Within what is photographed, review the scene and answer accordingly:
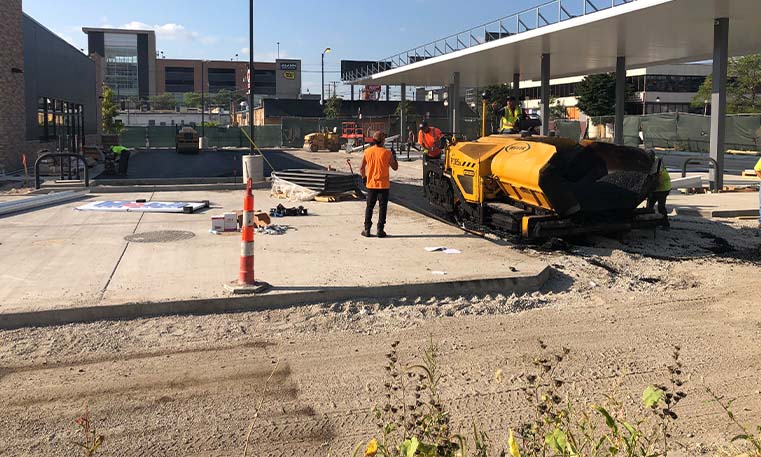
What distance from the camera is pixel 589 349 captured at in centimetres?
599

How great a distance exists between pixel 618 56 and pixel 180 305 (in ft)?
99.6

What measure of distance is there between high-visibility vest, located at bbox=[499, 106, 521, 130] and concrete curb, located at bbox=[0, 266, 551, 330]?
5395mm

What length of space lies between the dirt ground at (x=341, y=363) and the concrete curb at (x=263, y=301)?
0.50ft

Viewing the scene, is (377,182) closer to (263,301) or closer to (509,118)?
(509,118)

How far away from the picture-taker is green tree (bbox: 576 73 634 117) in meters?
75.2

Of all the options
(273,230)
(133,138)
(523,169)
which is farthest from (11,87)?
(133,138)

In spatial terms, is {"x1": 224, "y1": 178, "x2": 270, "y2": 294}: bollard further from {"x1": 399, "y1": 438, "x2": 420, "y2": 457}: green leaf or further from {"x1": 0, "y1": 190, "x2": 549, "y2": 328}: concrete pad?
{"x1": 399, "y1": 438, "x2": 420, "y2": 457}: green leaf

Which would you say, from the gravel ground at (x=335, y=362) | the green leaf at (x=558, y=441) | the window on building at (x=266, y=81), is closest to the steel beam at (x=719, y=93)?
the gravel ground at (x=335, y=362)

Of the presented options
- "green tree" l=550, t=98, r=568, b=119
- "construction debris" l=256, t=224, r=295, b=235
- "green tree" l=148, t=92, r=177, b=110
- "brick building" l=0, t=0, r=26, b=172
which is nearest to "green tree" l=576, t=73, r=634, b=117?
"green tree" l=550, t=98, r=568, b=119

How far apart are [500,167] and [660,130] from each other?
39.6 m

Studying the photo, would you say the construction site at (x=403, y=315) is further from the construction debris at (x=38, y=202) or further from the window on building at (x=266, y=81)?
the window on building at (x=266, y=81)

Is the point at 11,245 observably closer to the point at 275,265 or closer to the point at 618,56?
the point at 275,265

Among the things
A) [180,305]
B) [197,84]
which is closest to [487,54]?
[180,305]

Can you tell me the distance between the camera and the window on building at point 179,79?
15112 centimetres
